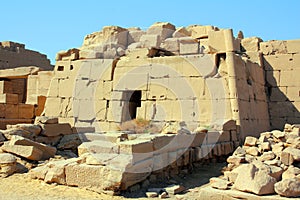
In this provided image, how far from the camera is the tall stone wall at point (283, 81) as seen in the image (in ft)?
41.5

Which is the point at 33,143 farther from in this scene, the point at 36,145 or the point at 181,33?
the point at 181,33

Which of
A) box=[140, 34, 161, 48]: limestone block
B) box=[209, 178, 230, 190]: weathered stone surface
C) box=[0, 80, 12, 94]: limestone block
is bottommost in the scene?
box=[209, 178, 230, 190]: weathered stone surface

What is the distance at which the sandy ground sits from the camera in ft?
19.5

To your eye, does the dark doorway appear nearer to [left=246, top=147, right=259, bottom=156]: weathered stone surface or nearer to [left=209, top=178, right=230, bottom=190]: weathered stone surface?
[left=246, top=147, right=259, bottom=156]: weathered stone surface

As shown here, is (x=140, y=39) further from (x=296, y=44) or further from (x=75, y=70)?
(x=296, y=44)

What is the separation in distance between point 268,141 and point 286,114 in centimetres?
486

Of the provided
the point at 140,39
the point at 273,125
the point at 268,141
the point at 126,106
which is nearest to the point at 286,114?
the point at 273,125

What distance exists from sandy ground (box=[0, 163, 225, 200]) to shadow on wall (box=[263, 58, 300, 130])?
6.13 m

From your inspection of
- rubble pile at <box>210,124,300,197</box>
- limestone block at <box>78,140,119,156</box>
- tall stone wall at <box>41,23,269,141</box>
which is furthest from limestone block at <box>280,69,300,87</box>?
limestone block at <box>78,140,119,156</box>

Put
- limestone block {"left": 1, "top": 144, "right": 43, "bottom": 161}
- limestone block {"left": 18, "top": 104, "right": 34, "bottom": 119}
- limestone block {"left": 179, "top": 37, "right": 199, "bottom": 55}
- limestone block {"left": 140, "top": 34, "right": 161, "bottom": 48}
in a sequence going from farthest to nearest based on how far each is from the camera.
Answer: limestone block {"left": 140, "top": 34, "right": 161, "bottom": 48}
limestone block {"left": 18, "top": 104, "right": 34, "bottom": 119}
limestone block {"left": 179, "top": 37, "right": 199, "bottom": 55}
limestone block {"left": 1, "top": 144, "right": 43, "bottom": 161}

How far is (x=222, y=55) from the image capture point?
37.3ft

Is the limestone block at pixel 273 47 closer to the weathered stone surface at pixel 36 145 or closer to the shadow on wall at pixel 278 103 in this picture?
the shadow on wall at pixel 278 103

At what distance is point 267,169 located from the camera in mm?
5934

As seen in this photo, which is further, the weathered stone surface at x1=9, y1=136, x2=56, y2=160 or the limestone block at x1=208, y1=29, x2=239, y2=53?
the limestone block at x1=208, y1=29, x2=239, y2=53
